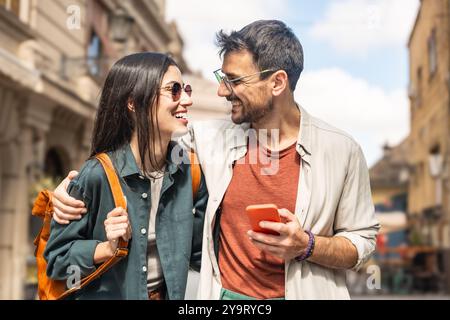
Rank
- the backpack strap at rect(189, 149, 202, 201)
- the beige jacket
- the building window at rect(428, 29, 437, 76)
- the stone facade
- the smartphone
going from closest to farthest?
the smartphone
the beige jacket
the backpack strap at rect(189, 149, 202, 201)
the stone facade
the building window at rect(428, 29, 437, 76)

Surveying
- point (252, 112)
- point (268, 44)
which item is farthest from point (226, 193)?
point (268, 44)

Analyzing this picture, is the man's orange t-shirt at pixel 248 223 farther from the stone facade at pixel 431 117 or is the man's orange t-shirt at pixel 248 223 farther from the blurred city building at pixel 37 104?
the stone facade at pixel 431 117

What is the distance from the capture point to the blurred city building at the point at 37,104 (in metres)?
9.97

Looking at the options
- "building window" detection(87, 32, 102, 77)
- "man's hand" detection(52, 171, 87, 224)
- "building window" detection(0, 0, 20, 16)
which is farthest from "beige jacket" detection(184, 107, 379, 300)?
"building window" detection(87, 32, 102, 77)

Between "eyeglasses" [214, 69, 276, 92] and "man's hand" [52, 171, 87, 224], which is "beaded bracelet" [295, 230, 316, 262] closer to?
"eyeglasses" [214, 69, 276, 92]

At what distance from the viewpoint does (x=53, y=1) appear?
1179 centimetres

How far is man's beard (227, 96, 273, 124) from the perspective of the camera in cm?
212

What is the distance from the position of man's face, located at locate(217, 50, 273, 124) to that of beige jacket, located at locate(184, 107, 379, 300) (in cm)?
16

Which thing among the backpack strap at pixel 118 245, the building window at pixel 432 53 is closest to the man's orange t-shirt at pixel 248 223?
the backpack strap at pixel 118 245

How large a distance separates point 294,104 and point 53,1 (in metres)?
10.5

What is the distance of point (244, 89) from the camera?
211cm

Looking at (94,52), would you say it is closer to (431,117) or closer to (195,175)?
(431,117)

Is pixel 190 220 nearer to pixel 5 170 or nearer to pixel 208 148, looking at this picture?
pixel 208 148

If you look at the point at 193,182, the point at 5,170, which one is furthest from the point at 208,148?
the point at 5,170
